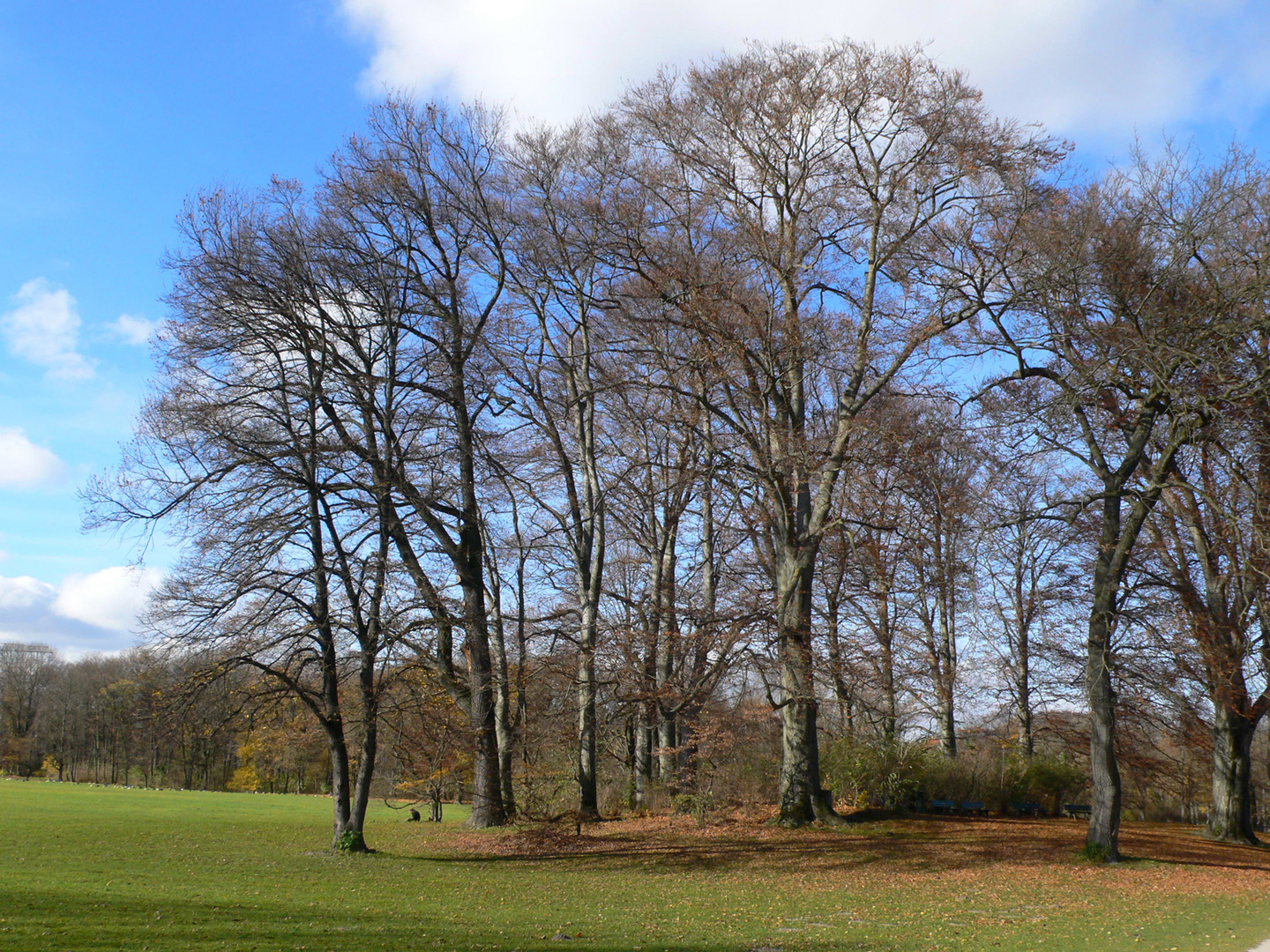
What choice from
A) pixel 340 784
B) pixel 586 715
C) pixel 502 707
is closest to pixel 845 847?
pixel 586 715

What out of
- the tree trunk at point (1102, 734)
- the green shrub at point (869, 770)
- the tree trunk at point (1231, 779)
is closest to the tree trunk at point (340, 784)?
the green shrub at point (869, 770)

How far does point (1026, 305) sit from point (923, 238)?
9.13 ft

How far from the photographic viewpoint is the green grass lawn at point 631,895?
30.7 feet

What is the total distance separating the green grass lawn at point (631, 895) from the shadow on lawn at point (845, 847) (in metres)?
0.08

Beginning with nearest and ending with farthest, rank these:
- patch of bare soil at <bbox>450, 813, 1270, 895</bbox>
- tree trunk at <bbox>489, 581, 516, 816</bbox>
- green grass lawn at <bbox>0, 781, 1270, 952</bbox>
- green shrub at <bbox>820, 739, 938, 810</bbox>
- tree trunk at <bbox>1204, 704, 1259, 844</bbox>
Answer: green grass lawn at <bbox>0, 781, 1270, 952</bbox> < patch of bare soil at <bbox>450, 813, 1270, 895</bbox> < tree trunk at <bbox>489, 581, 516, 816</bbox> < tree trunk at <bbox>1204, 704, 1259, 844</bbox> < green shrub at <bbox>820, 739, 938, 810</bbox>

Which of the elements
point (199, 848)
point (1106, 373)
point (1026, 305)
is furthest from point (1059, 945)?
point (199, 848)

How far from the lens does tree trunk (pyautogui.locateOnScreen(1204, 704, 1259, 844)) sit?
20.6m

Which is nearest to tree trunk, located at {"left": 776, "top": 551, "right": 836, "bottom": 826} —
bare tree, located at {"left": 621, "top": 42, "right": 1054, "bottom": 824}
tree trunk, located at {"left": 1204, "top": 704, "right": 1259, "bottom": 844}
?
bare tree, located at {"left": 621, "top": 42, "right": 1054, "bottom": 824}

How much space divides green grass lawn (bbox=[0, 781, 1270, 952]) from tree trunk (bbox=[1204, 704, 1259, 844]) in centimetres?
211

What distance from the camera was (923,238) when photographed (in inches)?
715

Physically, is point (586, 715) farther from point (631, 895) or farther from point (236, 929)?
point (236, 929)

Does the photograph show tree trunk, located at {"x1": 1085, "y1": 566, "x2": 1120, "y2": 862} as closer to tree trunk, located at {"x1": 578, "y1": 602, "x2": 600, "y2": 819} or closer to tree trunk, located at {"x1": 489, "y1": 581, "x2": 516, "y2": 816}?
tree trunk, located at {"x1": 578, "y1": 602, "x2": 600, "y2": 819}

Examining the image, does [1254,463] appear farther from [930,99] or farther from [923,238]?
[930,99]

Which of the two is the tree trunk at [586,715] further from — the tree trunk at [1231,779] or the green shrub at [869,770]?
the tree trunk at [1231,779]
